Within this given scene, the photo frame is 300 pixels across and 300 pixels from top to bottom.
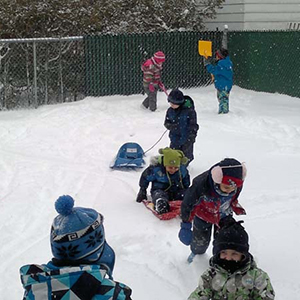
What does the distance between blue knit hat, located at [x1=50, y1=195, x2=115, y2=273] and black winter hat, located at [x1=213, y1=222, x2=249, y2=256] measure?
104 centimetres

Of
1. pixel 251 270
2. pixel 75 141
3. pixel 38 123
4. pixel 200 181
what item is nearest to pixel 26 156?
pixel 75 141

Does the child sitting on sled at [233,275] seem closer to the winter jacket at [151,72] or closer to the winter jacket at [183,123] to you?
the winter jacket at [183,123]

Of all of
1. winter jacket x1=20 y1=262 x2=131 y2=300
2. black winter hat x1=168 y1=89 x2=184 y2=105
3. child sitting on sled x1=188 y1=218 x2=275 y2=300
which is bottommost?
child sitting on sled x1=188 y1=218 x2=275 y2=300

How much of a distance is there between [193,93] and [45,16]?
178 inches

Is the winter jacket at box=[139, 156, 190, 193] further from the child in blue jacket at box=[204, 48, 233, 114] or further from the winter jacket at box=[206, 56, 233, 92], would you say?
the winter jacket at box=[206, 56, 233, 92]

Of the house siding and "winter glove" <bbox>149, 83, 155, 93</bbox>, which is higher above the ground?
the house siding

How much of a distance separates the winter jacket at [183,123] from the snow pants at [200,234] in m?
3.21

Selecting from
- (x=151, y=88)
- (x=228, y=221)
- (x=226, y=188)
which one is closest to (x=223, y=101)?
(x=151, y=88)

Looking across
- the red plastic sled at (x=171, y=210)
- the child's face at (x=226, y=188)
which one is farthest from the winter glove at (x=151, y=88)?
the child's face at (x=226, y=188)

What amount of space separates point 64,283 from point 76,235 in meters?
0.24

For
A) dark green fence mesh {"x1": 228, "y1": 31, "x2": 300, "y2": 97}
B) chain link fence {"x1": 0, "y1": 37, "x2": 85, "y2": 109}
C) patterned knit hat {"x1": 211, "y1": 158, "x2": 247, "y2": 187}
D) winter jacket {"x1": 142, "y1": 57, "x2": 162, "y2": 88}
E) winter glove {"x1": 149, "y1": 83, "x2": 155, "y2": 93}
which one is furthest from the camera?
dark green fence mesh {"x1": 228, "y1": 31, "x2": 300, "y2": 97}

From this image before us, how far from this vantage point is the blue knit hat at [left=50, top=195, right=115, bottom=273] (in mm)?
2652

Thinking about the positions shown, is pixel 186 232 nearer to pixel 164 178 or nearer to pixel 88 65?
pixel 164 178

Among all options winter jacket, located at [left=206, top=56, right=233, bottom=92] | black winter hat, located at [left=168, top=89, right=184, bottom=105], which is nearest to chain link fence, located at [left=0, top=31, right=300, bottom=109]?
winter jacket, located at [left=206, top=56, right=233, bottom=92]
